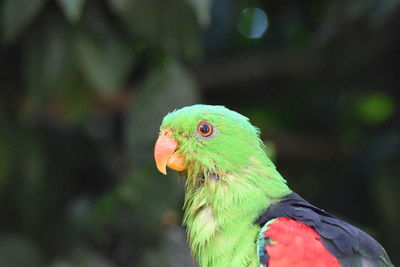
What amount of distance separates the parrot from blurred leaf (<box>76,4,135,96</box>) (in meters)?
1.99

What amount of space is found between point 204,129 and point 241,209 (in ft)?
1.44

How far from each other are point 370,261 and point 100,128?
478 cm

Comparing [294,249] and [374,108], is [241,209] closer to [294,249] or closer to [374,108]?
[294,249]

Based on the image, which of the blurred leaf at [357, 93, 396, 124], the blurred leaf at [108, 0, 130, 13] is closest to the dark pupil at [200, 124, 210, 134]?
the blurred leaf at [108, 0, 130, 13]

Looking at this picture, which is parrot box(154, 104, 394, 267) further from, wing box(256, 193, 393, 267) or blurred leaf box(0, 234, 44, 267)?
blurred leaf box(0, 234, 44, 267)

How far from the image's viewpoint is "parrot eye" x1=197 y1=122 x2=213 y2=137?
13.7ft

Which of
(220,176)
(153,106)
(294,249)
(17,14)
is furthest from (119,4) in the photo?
(294,249)

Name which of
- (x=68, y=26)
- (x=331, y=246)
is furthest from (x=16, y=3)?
(x=331, y=246)

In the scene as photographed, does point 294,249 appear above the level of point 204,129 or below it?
below

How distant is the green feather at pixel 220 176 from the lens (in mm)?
4039

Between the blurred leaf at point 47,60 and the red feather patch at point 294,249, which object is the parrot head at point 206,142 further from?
the blurred leaf at point 47,60

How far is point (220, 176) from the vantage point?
4156 millimetres

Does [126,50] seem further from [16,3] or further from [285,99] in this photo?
[285,99]

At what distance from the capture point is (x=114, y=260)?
6.88 metres
